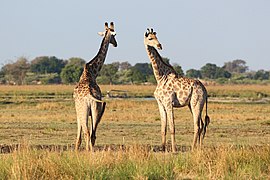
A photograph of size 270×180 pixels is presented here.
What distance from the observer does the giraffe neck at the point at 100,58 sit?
1527 cm

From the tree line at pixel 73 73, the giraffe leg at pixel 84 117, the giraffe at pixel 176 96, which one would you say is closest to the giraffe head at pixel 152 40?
the giraffe at pixel 176 96

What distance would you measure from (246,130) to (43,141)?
7.41 m

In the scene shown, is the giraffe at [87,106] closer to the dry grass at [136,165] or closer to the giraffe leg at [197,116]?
the dry grass at [136,165]

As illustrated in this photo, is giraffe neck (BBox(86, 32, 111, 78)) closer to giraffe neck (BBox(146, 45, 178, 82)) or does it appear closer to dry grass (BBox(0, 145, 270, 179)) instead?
giraffe neck (BBox(146, 45, 178, 82))

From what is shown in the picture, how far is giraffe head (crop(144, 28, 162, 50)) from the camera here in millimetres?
15786

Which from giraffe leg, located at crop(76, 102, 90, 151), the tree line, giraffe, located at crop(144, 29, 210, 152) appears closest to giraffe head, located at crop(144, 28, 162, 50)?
giraffe, located at crop(144, 29, 210, 152)

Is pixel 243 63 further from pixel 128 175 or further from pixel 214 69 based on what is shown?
pixel 128 175

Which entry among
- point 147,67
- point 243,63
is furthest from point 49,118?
point 243,63

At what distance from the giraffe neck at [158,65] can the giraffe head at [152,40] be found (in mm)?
170

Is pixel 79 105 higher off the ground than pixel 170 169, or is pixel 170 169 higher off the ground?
pixel 79 105

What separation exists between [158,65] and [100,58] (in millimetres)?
1499

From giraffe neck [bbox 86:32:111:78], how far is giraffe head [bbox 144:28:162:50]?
982 mm

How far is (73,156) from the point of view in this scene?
38.4ft

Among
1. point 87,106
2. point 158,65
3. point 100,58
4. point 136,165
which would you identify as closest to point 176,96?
point 158,65
